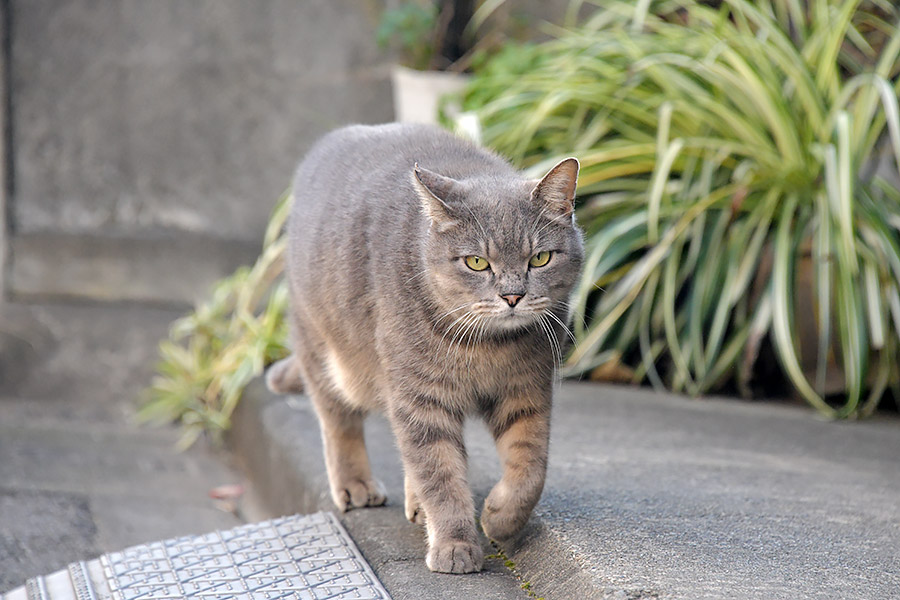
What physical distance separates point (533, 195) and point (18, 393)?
3.00 metres

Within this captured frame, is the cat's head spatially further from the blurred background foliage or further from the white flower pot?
the white flower pot

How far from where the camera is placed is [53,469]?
317 centimetres

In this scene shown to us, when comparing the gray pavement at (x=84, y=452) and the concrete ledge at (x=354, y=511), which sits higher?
the concrete ledge at (x=354, y=511)

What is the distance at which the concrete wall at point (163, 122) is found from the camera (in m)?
4.47

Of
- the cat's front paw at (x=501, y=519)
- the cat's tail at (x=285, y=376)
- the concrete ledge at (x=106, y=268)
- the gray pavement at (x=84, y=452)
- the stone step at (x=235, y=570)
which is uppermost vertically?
the cat's front paw at (x=501, y=519)

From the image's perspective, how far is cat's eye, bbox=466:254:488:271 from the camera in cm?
174

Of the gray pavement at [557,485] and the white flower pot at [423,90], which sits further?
the white flower pot at [423,90]

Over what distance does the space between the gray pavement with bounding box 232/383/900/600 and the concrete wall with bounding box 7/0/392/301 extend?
1.76 meters

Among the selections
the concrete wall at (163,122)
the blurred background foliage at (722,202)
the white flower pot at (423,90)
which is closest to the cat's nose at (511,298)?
the blurred background foliage at (722,202)

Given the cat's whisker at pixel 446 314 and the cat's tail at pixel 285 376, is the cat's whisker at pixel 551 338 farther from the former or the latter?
the cat's tail at pixel 285 376

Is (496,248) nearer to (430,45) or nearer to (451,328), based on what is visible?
(451,328)

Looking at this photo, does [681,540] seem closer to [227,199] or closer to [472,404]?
[472,404]

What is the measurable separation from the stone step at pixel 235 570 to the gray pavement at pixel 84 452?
17.4 inches

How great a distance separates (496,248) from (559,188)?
0.54 ft
